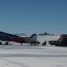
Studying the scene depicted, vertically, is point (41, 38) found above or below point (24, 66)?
above

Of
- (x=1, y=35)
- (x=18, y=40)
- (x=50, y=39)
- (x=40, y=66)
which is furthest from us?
(x=1, y=35)

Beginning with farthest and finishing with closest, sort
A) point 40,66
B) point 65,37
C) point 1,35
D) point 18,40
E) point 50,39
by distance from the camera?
point 1,35 → point 18,40 → point 50,39 → point 65,37 → point 40,66

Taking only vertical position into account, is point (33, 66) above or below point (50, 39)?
below

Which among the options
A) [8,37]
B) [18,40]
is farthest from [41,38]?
[8,37]

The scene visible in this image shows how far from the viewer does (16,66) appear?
20984 millimetres

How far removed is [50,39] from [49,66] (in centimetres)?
12129

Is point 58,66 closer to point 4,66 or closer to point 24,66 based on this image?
point 24,66

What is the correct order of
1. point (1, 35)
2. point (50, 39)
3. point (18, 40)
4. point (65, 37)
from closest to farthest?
point (65, 37)
point (50, 39)
point (18, 40)
point (1, 35)

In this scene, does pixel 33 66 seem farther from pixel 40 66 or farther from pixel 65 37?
pixel 65 37

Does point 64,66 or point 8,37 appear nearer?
point 64,66

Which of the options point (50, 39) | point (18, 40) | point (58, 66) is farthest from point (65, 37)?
point (58, 66)

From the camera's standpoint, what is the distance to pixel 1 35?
183875mm

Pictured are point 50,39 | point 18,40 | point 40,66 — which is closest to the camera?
point 40,66

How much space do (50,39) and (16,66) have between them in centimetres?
12147
